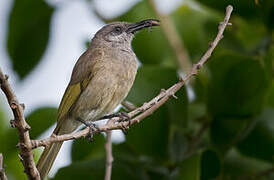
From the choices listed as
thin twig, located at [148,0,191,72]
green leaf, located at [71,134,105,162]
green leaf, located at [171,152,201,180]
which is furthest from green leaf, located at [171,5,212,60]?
green leaf, located at [171,152,201,180]

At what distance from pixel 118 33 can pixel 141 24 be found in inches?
20.0

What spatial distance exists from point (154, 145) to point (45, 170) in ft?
2.38

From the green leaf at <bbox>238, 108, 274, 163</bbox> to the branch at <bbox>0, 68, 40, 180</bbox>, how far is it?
5.16 feet

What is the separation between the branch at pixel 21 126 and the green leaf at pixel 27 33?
1804mm

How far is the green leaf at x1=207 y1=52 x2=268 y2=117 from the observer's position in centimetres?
359

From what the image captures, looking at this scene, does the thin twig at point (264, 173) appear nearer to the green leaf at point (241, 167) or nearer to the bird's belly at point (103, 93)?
the green leaf at point (241, 167)

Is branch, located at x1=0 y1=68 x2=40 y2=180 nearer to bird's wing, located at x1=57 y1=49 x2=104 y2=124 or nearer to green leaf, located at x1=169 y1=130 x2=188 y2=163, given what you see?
green leaf, located at x1=169 y1=130 x2=188 y2=163

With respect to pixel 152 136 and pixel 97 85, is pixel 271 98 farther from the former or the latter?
pixel 97 85

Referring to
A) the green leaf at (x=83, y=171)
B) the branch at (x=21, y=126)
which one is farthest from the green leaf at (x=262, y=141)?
the branch at (x=21, y=126)

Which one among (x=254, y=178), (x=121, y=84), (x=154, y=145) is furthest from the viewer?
(x=121, y=84)

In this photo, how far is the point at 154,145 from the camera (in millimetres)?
3672

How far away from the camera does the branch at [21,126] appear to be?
2271 mm

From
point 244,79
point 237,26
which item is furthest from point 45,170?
point 237,26

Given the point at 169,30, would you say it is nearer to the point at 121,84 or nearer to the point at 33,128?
the point at 121,84
